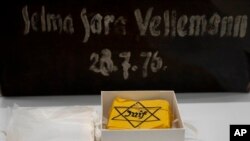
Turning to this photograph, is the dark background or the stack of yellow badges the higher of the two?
the dark background

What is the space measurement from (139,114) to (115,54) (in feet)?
0.49

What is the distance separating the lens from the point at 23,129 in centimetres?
66

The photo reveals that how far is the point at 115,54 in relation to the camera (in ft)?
2.52

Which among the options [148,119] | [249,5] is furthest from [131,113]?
[249,5]

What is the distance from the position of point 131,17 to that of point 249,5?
0.21m

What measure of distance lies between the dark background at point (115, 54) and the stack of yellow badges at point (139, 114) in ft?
0.35

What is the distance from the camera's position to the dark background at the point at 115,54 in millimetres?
722

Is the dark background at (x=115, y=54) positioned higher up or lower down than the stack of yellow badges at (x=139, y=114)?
higher up

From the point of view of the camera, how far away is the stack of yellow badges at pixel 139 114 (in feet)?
2.12

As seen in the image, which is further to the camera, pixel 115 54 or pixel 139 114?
pixel 115 54

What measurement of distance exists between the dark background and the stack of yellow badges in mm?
108

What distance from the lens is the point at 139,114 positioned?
67 cm

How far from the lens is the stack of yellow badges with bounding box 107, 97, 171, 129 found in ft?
2.12

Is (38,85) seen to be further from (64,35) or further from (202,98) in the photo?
(202,98)
